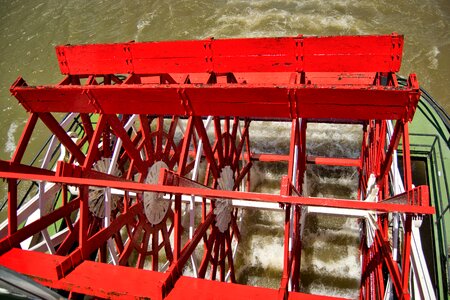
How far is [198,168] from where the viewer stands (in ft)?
14.0

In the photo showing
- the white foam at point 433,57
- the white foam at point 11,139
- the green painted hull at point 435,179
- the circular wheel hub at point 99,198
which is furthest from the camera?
the white foam at point 11,139

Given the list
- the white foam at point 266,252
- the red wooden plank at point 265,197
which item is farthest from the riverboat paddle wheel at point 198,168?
the white foam at point 266,252

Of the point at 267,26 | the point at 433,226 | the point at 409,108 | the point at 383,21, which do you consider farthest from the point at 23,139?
the point at 383,21

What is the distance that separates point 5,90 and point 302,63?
627cm

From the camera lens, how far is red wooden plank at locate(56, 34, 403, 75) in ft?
14.5

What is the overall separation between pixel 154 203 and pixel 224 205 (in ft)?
2.42

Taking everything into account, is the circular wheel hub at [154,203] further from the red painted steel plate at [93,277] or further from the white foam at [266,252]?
the white foam at [266,252]

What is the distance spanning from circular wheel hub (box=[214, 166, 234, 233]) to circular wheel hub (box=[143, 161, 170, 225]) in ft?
2.04

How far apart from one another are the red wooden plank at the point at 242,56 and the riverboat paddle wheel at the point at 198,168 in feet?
0.04

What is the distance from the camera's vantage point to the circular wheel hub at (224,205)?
180 inches

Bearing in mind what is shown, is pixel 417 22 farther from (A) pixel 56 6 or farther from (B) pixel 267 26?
(A) pixel 56 6

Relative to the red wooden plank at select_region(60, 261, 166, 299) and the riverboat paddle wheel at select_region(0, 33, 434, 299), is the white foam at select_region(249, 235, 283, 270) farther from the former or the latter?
the red wooden plank at select_region(60, 261, 166, 299)

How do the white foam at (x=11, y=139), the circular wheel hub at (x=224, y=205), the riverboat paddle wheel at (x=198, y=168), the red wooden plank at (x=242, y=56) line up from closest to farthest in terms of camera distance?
the riverboat paddle wheel at (x=198, y=168)
the red wooden plank at (x=242, y=56)
the circular wheel hub at (x=224, y=205)
the white foam at (x=11, y=139)

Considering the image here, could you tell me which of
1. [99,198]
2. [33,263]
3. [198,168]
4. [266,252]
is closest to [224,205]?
[198,168]
